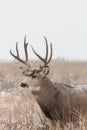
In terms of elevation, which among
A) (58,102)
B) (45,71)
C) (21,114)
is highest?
(45,71)

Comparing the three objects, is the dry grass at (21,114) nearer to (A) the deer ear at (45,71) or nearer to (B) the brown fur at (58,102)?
(B) the brown fur at (58,102)

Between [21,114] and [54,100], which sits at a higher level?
[54,100]

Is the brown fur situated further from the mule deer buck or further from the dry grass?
the dry grass

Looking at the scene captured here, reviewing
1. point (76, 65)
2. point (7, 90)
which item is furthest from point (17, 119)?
point (76, 65)

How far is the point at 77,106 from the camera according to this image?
921cm

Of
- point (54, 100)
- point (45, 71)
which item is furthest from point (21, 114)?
point (45, 71)

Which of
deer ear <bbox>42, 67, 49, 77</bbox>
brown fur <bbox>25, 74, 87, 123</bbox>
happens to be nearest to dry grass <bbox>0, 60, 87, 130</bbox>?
brown fur <bbox>25, 74, 87, 123</bbox>

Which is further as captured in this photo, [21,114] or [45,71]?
[21,114]

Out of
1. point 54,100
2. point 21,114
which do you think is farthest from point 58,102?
point 21,114

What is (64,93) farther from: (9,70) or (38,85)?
(9,70)

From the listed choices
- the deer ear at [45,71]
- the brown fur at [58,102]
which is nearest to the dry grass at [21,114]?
the brown fur at [58,102]

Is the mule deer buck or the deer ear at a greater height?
the deer ear

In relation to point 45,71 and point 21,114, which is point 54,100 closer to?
point 45,71

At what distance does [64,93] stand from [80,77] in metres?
10.2
